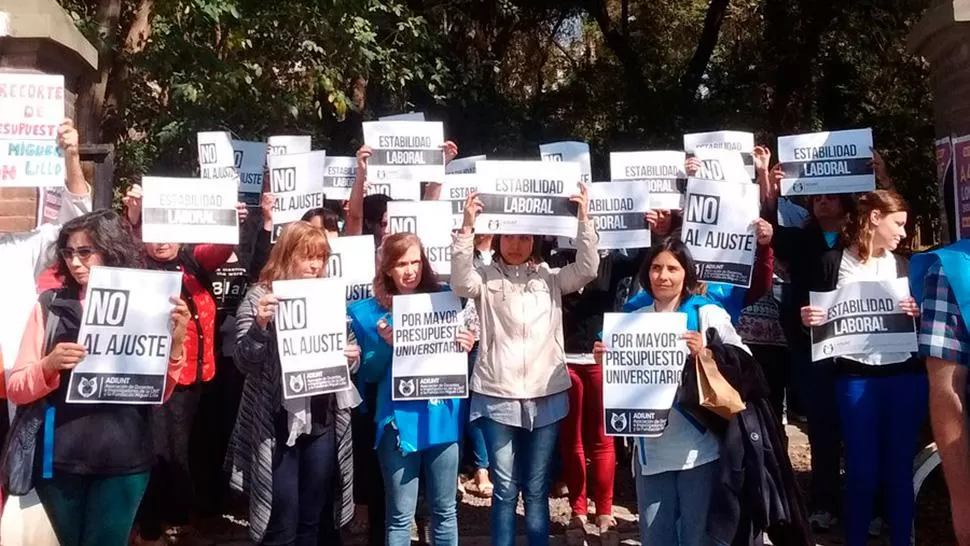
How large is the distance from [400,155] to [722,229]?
2.23m

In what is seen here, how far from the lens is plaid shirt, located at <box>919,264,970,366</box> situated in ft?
8.79

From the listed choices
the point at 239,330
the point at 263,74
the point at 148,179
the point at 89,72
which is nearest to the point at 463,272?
the point at 239,330

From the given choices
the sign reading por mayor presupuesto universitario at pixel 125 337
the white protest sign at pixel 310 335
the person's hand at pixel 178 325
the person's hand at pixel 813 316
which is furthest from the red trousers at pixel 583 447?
the sign reading por mayor presupuesto universitario at pixel 125 337

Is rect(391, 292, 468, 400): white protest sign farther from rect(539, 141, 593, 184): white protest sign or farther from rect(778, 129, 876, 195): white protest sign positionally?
rect(778, 129, 876, 195): white protest sign

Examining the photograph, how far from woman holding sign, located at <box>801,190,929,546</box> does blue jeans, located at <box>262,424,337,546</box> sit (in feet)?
8.15

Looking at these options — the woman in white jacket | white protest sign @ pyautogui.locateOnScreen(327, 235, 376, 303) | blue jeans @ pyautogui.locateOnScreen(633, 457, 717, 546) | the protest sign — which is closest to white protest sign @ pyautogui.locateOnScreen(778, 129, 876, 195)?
the protest sign

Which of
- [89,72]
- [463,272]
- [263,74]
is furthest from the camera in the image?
[263,74]

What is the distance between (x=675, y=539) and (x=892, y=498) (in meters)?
1.29

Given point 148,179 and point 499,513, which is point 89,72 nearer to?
point 148,179

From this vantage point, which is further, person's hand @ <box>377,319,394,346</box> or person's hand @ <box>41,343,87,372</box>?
person's hand @ <box>377,319,394,346</box>

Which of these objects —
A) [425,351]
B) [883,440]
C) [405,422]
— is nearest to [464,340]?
[425,351]

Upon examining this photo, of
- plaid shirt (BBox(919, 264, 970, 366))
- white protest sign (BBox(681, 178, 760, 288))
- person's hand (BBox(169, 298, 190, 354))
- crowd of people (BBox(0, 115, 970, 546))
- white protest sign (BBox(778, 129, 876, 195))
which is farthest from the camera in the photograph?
white protest sign (BBox(778, 129, 876, 195))

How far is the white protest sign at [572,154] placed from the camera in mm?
6219

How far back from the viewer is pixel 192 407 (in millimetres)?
5695
